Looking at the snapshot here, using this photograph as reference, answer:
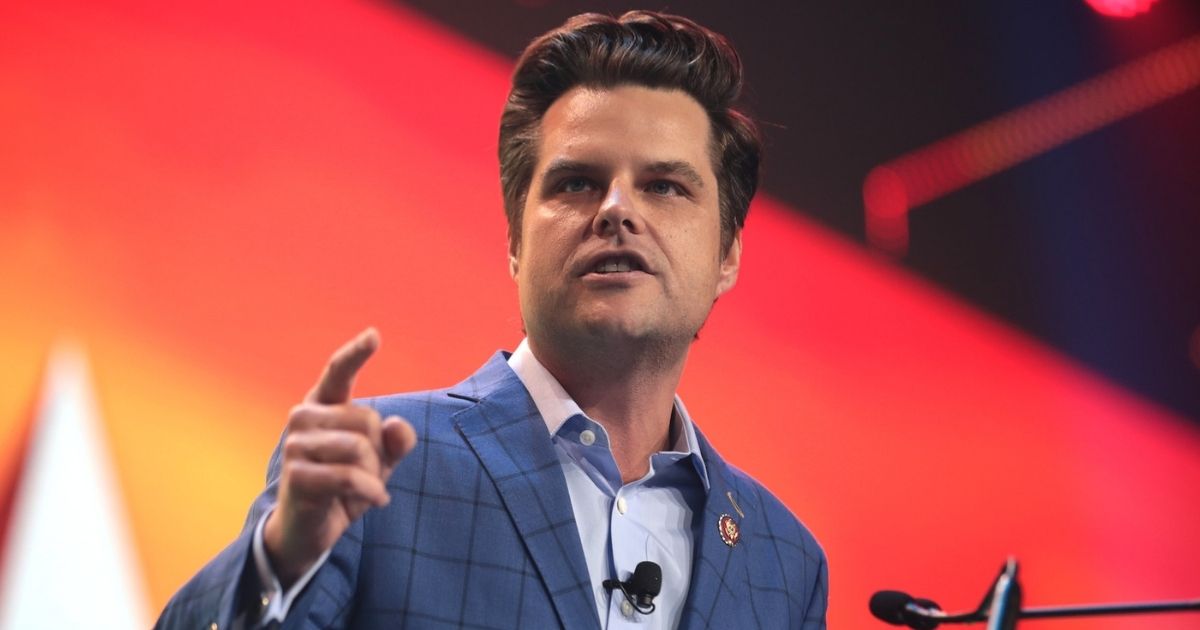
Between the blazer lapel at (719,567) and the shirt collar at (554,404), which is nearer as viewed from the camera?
the blazer lapel at (719,567)

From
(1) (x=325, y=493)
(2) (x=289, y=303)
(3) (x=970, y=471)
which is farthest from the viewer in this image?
(3) (x=970, y=471)

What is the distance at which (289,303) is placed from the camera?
2.81 m

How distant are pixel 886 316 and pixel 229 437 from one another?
6.02 ft

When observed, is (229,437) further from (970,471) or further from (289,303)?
(970,471)

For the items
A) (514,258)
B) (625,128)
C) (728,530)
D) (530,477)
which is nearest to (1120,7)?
(625,128)

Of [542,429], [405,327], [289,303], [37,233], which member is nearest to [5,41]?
[37,233]

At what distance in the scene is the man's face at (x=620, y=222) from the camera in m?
2.13

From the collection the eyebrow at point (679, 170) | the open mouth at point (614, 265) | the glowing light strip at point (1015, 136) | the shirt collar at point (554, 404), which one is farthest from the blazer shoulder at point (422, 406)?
the glowing light strip at point (1015, 136)

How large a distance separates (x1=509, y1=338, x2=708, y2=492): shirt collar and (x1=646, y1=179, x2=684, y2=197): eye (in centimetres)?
37

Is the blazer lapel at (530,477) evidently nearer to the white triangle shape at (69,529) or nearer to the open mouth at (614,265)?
the open mouth at (614,265)

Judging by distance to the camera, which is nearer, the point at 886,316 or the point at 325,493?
the point at 325,493

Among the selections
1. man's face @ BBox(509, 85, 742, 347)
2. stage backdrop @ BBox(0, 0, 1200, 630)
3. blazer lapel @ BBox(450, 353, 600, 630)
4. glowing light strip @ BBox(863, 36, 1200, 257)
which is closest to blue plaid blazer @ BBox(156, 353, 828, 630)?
blazer lapel @ BBox(450, 353, 600, 630)

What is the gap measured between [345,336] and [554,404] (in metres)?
0.85

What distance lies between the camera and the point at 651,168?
2.26 meters
